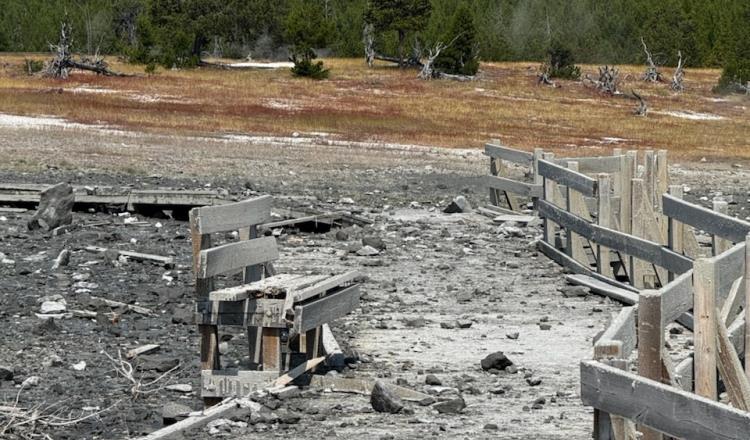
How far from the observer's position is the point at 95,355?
1091cm

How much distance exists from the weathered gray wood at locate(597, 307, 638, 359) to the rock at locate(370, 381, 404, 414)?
9.29 feet

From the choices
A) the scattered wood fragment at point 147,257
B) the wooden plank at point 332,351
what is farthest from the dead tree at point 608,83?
the wooden plank at point 332,351

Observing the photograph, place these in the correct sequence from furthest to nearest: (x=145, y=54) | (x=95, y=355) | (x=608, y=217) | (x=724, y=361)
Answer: (x=145, y=54) < (x=608, y=217) < (x=95, y=355) < (x=724, y=361)

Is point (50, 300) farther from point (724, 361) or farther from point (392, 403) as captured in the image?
point (724, 361)

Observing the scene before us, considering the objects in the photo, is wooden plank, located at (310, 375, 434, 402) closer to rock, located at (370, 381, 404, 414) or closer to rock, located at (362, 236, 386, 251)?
rock, located at (370, 381, 404, 414)

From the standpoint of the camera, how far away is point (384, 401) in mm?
9133

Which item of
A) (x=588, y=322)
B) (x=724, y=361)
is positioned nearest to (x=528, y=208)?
(x=588, y=322)

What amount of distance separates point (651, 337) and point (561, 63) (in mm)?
73785

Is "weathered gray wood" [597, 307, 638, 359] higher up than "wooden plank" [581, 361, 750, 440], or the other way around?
"weathered gray wood" [597, 307, 638, 359]

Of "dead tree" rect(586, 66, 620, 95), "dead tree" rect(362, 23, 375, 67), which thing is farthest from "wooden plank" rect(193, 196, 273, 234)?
"dead tree" rect(362, 23, 375, 67)

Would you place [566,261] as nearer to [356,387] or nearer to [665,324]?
[356,387]

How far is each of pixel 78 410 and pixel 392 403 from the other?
84.0 inches

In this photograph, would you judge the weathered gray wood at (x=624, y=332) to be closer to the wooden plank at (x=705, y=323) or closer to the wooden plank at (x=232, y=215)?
the wooden plank at (x=705, y=323)

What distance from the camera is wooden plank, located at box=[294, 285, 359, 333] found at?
9344 mm
